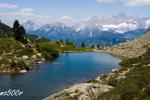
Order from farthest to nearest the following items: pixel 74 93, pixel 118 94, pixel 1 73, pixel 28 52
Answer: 1. pixel 28 52
2. pixel 1 73
3. pixel 74 93
4. pixel 118 94

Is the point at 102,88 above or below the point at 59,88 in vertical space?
above

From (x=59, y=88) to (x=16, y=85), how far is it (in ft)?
47.9

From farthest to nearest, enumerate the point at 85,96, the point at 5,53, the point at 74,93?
the point at 5,53, the point at 74,93, the point at 85,96

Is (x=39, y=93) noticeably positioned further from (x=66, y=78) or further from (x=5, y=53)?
(x=5, y=53)

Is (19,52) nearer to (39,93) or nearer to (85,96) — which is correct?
(39,93)

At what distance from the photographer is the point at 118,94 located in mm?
43344

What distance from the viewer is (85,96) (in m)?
61.1

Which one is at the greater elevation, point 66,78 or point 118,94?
point 118,94

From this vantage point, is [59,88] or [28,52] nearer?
[59,88]

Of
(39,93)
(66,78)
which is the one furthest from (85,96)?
(66,78)

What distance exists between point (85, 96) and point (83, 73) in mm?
79588

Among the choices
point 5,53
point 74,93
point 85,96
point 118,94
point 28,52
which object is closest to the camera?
point 118,94

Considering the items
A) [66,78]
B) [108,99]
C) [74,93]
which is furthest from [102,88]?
[66,78]

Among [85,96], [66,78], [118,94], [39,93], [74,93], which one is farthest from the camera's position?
[66,78]
